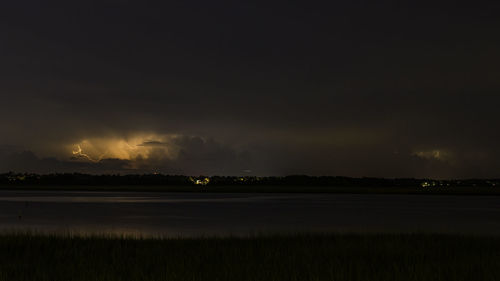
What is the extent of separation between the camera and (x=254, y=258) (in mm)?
19094

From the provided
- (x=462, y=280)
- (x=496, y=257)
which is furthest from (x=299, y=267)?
(x=496, y=257)

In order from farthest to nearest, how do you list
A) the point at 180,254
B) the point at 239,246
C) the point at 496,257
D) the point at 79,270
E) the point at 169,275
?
the point at 239,246 → the point at 180,254 → the point at 496,257 → the point at 79,270 → the point at 169,275

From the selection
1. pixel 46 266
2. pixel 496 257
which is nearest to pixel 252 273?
pixel 46 266

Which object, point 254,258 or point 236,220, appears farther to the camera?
point 236,220

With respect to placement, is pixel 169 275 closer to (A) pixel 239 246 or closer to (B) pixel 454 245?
→ (A) pixel 239 246

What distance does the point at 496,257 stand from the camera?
18.8 m

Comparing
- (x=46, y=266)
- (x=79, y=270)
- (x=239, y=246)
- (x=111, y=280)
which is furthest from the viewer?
(x=239, y=246)

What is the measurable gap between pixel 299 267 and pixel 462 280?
16.5 feet

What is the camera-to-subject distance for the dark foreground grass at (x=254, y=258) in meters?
15.2

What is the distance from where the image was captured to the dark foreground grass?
49.9 feet

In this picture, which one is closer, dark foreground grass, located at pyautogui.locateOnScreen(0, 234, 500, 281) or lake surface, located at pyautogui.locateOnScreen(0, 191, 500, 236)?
dark foreground grass, located at pyautogui.locateOnScreen(0, 234, 500, 281)

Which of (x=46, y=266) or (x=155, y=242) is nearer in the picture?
(x=46, y=266)

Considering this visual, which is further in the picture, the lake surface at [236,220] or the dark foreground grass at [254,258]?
the lake surface at [236,220]

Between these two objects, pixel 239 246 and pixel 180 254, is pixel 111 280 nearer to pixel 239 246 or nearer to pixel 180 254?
pixel 180 254
